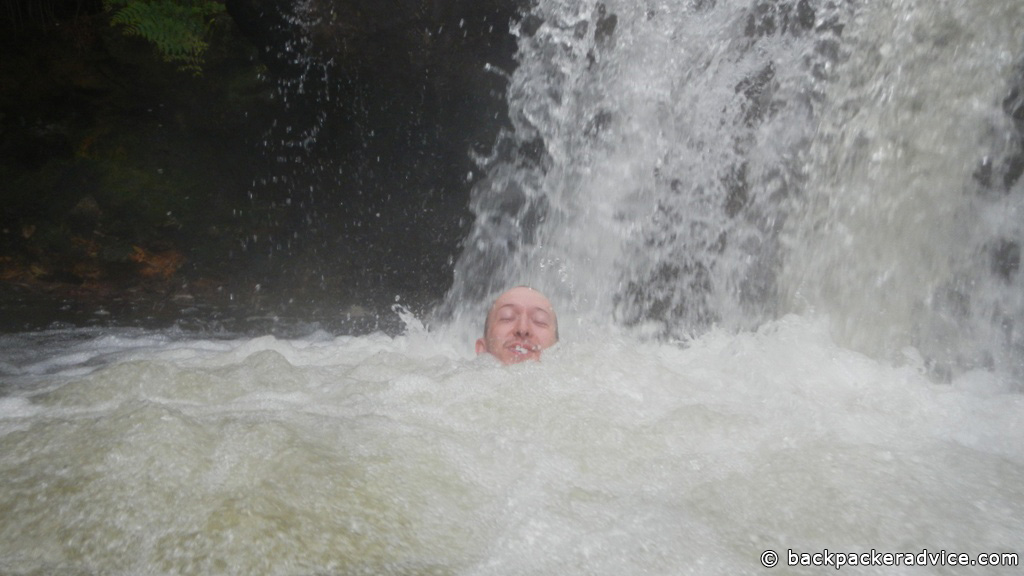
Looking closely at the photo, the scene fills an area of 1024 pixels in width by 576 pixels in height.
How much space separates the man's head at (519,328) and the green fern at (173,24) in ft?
16.6

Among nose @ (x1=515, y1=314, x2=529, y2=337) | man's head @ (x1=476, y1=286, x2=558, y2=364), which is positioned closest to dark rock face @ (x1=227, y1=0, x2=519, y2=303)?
man's head @ (x1=476, y1=286, x2=558, y2=364)

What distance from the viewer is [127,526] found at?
5.25ft

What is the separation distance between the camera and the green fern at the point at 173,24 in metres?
6.39

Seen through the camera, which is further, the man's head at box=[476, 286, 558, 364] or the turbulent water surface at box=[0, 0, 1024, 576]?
the man's head at box=[476, 286, 558, 364]

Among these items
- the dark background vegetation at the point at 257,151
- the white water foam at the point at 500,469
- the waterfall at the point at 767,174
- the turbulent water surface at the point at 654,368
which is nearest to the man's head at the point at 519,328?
the turbulent water surface at the point at 654,368

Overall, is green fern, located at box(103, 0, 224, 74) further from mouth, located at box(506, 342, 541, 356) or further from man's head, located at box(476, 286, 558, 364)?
mouth, located at box(506, 342, 541, 356)

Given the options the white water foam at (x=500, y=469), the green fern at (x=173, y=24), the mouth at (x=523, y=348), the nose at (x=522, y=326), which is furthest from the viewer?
the green fern at (x=173, y=24)

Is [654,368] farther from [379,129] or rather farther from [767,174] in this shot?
[379,129]

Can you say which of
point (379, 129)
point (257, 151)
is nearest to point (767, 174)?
point (379, 129)

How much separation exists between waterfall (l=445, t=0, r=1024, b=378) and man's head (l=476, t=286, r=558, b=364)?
50.8 inches

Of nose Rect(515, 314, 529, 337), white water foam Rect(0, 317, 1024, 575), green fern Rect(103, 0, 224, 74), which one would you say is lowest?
nose Rect(515, 314, 529, 337)

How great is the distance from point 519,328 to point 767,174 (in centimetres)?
236

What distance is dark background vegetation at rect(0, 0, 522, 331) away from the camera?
21.0ft

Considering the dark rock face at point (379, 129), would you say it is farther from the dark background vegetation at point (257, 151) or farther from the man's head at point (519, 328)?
the man's head at point (519, 328)
